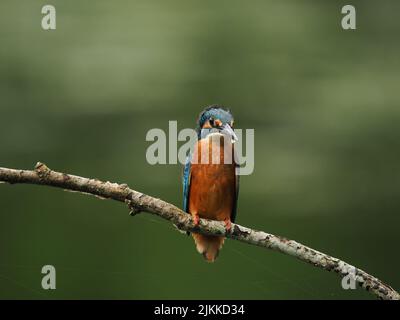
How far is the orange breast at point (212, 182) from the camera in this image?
443 centimetres

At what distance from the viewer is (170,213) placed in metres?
3.59

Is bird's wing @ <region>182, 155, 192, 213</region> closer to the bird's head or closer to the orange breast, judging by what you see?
the orange breast

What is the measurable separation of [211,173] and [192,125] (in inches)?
169


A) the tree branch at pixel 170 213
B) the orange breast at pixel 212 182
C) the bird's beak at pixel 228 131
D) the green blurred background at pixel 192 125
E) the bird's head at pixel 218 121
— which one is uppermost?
the green blurred background at pixel 192 125

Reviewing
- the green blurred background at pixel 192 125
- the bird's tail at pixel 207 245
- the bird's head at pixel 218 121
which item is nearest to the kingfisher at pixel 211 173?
the bird's head at pixel 218 121

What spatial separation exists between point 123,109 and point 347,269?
23.6 ft

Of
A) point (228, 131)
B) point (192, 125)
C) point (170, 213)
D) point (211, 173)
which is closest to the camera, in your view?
point (170, 213)

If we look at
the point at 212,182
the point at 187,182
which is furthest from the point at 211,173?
the point at 187,182

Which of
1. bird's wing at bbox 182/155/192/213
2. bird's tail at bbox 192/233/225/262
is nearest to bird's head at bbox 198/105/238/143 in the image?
bird's wing at bbox 182/155/192/213

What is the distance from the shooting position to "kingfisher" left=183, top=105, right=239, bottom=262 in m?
4.33

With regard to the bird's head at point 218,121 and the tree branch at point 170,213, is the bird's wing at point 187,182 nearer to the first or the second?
the bird's head at point 218,121

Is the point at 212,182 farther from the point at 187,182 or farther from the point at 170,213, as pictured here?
the point at 170,213
